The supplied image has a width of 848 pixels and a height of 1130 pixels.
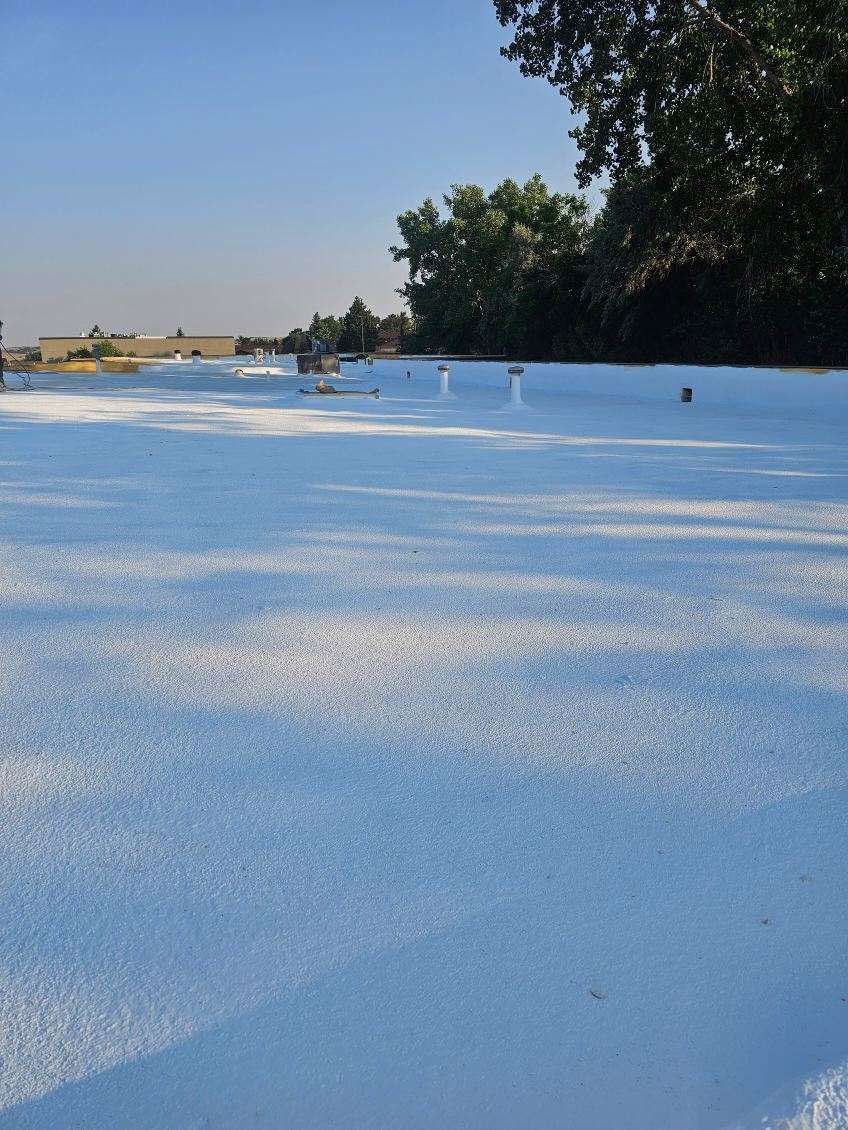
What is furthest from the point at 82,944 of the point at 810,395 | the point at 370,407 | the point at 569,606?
the point at 810,395

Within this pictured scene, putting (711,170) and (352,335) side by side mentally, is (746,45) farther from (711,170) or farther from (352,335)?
(352,335)

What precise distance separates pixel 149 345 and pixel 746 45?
6937 cm

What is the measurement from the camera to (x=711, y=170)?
16.8m

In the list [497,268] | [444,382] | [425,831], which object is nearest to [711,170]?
[444,382]

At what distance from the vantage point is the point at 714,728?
2.20 metres

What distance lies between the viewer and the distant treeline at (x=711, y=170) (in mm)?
13250

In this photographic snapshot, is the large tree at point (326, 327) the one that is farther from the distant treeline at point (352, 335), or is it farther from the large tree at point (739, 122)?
the large tree at point (739, 122)

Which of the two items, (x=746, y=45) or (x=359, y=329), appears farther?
(x=359, y=329)

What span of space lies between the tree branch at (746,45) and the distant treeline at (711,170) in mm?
38

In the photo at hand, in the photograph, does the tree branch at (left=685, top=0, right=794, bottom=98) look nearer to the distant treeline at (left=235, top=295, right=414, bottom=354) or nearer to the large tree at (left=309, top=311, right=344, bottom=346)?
the distant treeline at (left=235, top=295, right=414, bottom=354)

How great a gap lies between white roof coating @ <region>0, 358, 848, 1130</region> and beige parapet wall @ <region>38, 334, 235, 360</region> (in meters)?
72.5

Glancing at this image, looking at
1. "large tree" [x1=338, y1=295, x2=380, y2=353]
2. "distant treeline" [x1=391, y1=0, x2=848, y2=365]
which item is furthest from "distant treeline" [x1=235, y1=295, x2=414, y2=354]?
"distant treeline" [x1=391, y1=0, x2=848, y2=365]

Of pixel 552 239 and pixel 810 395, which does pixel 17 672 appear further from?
pixel 552 239

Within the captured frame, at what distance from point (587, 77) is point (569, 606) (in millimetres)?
16195
